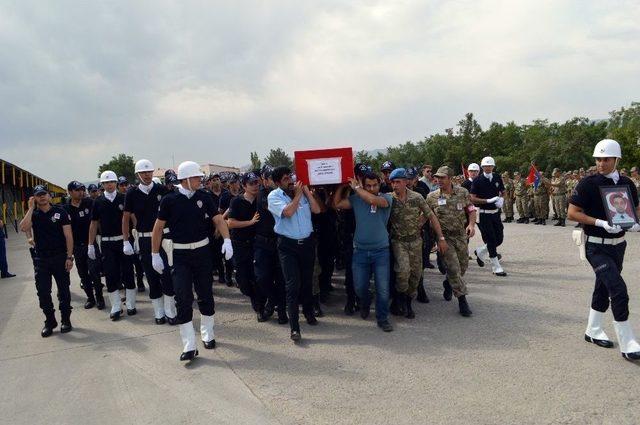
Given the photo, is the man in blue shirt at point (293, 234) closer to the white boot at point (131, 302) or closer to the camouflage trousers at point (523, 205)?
the white boot at point (131, 302)


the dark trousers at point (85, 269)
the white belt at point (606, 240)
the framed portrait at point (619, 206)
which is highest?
the framed portrait at point (619, 206)

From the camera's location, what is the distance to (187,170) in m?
5.02

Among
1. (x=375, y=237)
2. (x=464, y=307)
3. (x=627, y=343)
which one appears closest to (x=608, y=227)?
(x=627, y=343)

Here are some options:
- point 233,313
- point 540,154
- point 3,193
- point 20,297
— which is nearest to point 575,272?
point 233,313

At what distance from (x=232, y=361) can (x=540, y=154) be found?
4069cm

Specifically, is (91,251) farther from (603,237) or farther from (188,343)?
(603,237)

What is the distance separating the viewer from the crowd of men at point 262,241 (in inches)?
199

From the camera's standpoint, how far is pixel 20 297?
833 centimetres

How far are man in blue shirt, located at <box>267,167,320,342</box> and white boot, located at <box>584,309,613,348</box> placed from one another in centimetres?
310

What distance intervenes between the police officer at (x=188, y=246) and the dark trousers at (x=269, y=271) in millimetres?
850

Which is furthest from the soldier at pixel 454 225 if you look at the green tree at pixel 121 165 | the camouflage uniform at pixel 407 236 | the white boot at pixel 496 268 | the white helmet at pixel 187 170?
the green tree at pixel 121 165

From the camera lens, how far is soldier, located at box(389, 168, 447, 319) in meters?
5.62

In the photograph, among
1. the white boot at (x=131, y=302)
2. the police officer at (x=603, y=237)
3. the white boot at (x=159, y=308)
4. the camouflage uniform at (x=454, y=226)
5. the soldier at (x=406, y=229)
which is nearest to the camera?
the police officer at (x=603, y=237)

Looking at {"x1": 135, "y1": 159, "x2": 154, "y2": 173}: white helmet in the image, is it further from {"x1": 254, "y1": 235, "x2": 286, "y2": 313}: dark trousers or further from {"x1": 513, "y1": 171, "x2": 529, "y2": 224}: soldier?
{"x1": 513, "y1": 171, "x2": 529, "y2": 224}: soldier
